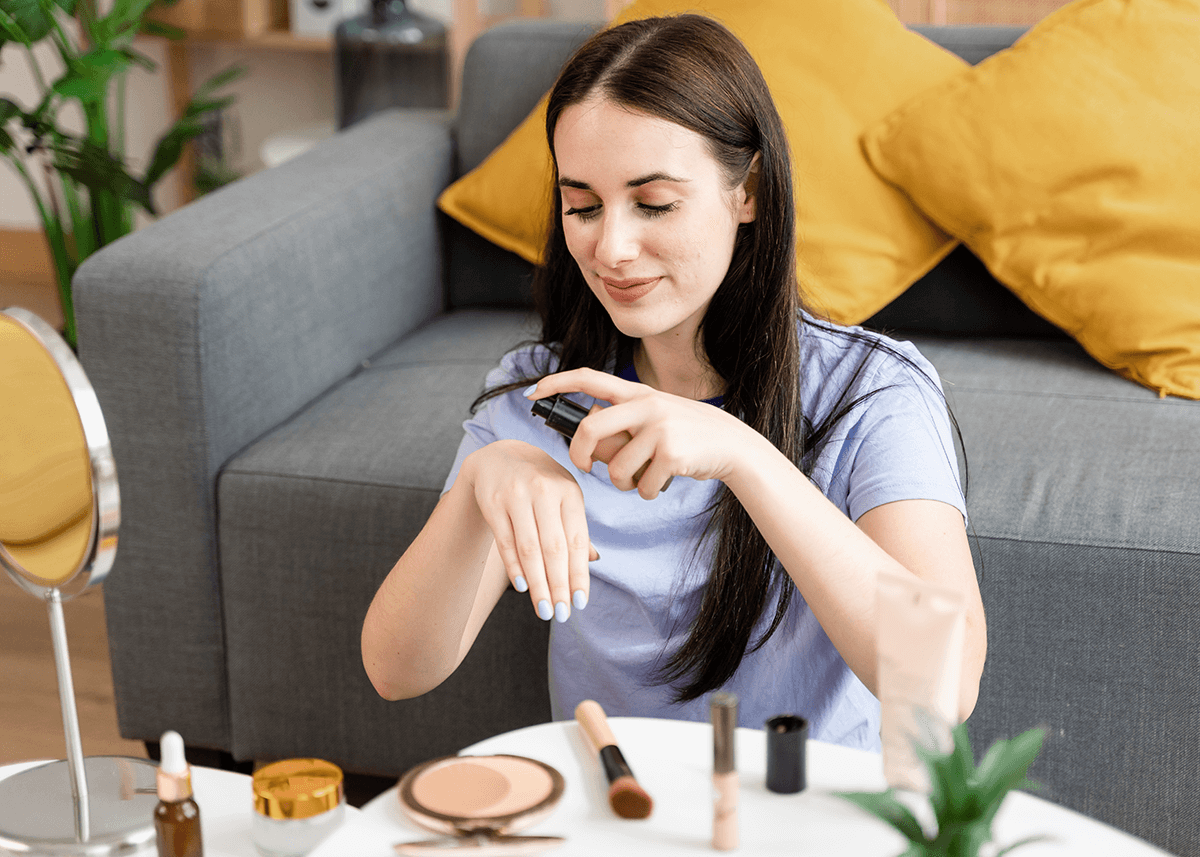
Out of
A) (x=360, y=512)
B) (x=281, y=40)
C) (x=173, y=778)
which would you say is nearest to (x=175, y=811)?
(x=173, y=778)

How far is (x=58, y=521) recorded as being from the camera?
0.72 metres

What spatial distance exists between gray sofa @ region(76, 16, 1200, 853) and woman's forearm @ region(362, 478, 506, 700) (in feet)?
1.24

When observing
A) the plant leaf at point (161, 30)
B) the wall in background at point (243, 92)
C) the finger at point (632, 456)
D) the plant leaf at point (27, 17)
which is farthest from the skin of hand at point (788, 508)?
the wall in background at point (243, 92)

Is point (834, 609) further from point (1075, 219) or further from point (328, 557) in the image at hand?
point (1075, 219)

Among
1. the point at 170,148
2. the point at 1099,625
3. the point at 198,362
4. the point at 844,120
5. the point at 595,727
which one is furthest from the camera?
the point at 170,148

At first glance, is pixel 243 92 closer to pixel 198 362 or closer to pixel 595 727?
pixel 198 362

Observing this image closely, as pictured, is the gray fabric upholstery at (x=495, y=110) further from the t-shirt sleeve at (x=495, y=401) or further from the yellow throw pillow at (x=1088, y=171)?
the t-shirt sleeve at (x=495, y=401)

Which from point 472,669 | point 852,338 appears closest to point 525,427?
point 852,338

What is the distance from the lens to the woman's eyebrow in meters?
0.99

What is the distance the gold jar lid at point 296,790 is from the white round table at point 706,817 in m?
0.02

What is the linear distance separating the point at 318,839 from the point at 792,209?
2.13ft

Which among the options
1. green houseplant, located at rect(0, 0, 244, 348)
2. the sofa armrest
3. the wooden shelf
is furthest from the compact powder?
the wooden shelf

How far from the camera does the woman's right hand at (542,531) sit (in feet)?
2.69

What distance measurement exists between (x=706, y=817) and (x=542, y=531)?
0.21 m
